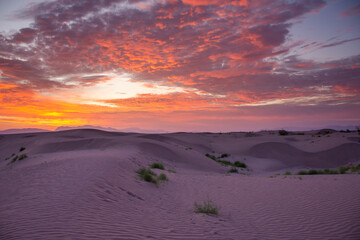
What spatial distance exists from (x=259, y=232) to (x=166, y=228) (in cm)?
251

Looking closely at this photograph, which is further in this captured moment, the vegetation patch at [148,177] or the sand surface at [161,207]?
the vegetation patch at [148,177]

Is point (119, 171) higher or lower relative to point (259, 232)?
higher

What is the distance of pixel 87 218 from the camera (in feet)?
20.3

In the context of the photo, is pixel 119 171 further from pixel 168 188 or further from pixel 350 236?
pixel 350 236

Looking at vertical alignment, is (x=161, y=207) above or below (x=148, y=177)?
below

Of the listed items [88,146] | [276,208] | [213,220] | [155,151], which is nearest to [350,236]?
[276,208]

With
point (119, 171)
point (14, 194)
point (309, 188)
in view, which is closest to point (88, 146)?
point (119, 171)

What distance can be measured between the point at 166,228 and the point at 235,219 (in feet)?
8.46

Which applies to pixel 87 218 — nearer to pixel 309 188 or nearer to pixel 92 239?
pixel 92 239

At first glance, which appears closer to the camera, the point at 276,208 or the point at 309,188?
the point at 276,208

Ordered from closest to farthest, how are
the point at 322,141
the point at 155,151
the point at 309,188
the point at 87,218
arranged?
1. the point at 87,218
2. the point at 309,188
3. the point at 155,151
4. the point at 322,141

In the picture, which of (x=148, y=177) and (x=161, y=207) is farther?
(x=148, y=177)

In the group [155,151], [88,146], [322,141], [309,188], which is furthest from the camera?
[322,141]

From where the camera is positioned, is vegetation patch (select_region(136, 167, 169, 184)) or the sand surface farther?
vegetation patch (select_region(136, 167, 169, 184))
